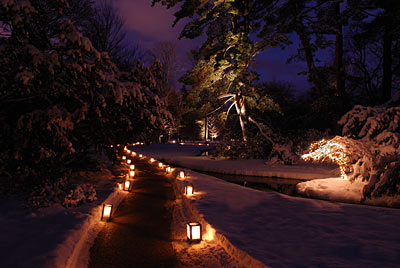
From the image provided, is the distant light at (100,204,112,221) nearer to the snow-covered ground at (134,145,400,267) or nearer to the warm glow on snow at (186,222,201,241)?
the snow-covered ground at (134,145,400,267)

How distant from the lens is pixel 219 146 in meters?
22.9

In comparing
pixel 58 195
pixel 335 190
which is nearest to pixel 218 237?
pixel 58 195

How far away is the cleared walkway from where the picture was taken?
4.32 meters

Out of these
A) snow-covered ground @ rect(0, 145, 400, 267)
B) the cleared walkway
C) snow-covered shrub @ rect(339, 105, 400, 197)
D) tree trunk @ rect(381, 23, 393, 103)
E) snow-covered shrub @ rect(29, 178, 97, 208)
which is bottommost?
the cleared walkway

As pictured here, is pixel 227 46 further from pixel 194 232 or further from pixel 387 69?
pixel 194 232

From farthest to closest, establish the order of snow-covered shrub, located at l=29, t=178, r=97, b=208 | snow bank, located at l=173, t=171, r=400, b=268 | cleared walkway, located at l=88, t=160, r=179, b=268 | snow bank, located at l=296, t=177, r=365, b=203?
snow bank, located at l=296, t=177, r=365, b=203 < snow-covered shrub, located at l=29, t=178, r=97, b=208 < cleared walkway, located at l=88, t=160, r=179, b=268 < snow bank, located at l=173, t=171, r=400, b=268

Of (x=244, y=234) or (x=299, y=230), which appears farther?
(x=299, y=230)

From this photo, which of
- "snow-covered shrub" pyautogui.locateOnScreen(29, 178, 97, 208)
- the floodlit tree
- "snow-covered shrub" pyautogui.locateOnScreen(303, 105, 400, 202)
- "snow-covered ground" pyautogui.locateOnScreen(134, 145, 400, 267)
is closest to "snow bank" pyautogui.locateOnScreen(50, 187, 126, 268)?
"snow-covered shrub" pyautogui.locateOnScreen(29, 178, 97, 208)

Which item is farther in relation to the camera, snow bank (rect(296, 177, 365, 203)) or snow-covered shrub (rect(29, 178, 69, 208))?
snow bank (rect(296, 177, 365, 203))

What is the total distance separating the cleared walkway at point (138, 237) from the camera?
4320mm

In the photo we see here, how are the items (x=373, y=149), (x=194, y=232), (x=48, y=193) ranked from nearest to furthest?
(x=194, y=232)
(x=48, y=193)
(x=373, y=149)

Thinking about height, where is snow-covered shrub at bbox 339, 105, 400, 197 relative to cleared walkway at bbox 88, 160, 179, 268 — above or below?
above

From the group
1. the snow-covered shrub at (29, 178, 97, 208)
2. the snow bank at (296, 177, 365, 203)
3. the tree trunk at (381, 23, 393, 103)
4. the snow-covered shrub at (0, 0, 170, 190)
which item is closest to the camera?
the snow-covered shrub at (0, 0, 170, 190)

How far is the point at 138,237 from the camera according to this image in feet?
17.5
